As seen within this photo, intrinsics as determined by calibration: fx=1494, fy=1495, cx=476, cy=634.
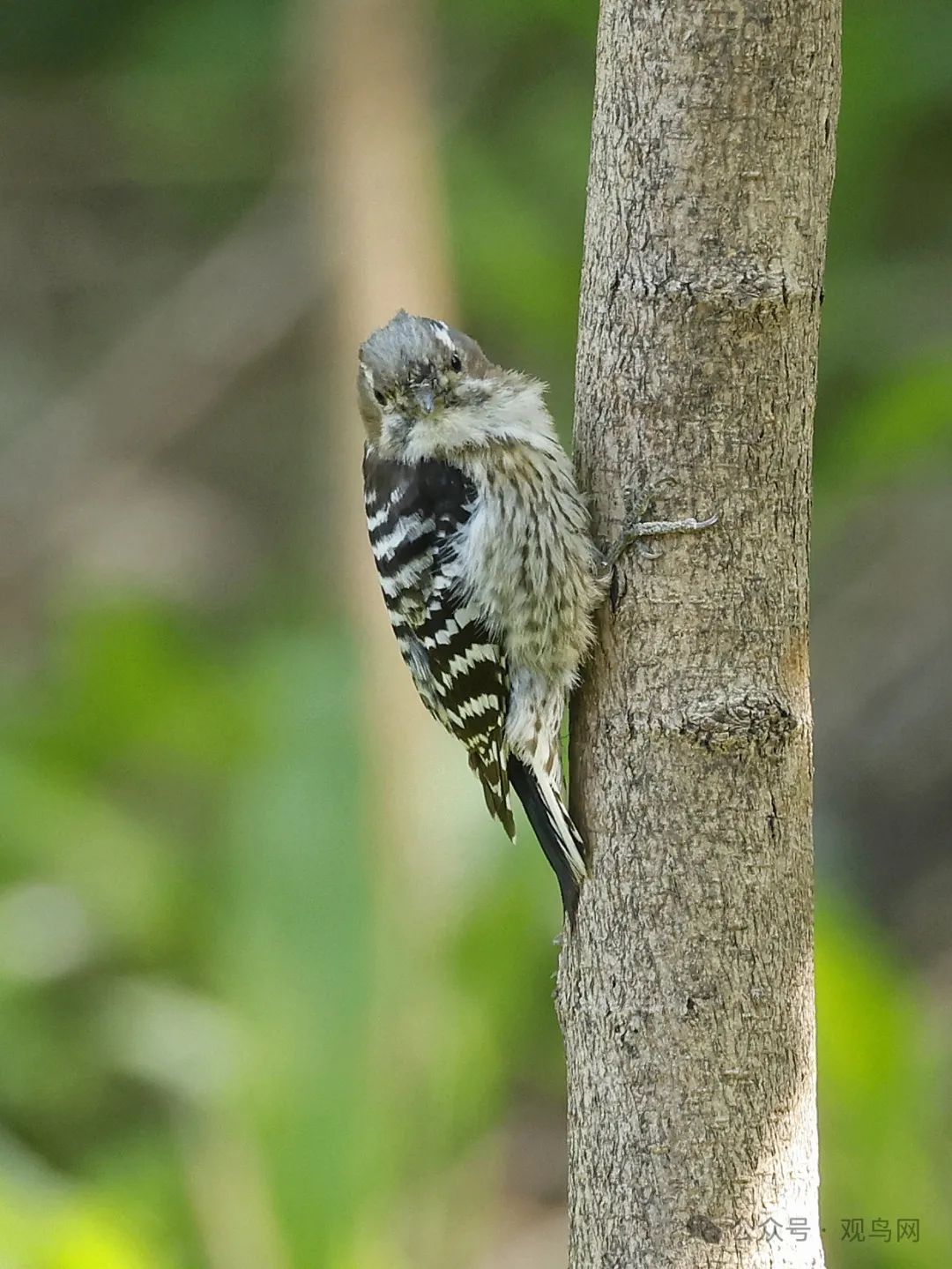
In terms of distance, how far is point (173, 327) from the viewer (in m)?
5.59

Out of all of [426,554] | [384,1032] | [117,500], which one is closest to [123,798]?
[117,500]

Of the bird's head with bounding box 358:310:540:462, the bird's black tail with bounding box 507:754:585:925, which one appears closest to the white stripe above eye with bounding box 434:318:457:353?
the bird's head with bounding box 358:310:540:462

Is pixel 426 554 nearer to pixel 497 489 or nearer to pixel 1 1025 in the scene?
pixel 497 489

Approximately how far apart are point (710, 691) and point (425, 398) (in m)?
1.12

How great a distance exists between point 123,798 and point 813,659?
93.2 inches

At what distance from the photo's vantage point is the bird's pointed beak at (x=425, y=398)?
273 cm

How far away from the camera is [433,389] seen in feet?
9.03

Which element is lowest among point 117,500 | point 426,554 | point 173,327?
point 426,554

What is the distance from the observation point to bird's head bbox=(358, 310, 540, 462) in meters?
2.72

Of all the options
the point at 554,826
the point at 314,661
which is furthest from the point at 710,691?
the point at 314,661

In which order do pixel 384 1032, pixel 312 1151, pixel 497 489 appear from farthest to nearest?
pixel 384 1032 < pixel 312 1151 < pixel 497 489

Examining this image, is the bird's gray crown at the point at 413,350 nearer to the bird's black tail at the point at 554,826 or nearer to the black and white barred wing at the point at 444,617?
the black and white barred wing at the point at 444,617

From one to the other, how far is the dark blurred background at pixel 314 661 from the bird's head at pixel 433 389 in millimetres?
Result: 879

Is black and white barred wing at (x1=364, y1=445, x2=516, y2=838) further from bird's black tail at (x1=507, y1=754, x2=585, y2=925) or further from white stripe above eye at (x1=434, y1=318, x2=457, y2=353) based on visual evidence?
white stripe above eye at (x1=434, y1=318, x2=457, y2=353)
